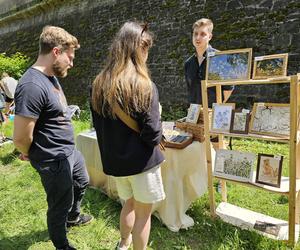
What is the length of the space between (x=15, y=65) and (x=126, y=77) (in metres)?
12.0

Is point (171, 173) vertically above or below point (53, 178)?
below

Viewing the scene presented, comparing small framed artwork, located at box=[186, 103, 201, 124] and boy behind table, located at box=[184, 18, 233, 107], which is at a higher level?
boy behind table, located at box=[184, 18, 233, 107]

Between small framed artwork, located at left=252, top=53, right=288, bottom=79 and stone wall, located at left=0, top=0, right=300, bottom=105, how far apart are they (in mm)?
3516

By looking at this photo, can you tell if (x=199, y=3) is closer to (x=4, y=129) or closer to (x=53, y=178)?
(x=4, y=129)

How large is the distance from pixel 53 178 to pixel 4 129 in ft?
17.4

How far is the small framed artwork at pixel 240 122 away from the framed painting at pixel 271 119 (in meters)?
0.04

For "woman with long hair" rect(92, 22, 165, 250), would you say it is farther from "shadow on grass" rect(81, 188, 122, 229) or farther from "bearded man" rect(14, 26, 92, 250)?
"shadow on grass" rect(81, 188, 122, 229)

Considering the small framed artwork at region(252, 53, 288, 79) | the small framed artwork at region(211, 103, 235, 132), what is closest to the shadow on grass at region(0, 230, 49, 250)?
the small framed artwork at region(211, 103, 235, 132)

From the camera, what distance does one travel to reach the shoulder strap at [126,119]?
2012mm

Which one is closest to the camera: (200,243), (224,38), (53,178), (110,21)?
(53,178)

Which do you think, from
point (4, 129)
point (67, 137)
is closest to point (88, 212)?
point (67, 137)

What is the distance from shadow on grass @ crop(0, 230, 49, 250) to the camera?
9.75ft

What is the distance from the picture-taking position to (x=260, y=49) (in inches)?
247

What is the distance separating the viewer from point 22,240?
10.0 feet
